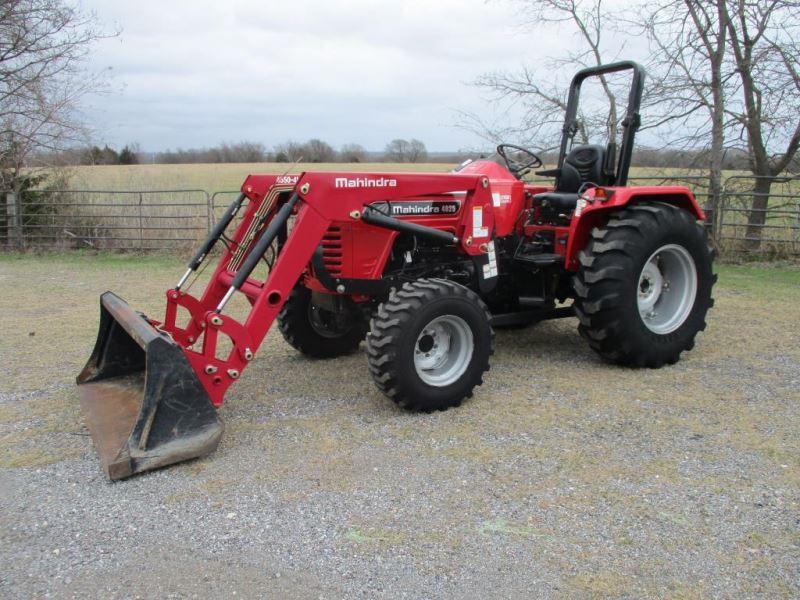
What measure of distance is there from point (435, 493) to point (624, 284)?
250cm

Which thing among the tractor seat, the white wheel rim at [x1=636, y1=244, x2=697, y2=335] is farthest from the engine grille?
the white wheel rim at [x1=636, y1=244, x2=697, y2=335]

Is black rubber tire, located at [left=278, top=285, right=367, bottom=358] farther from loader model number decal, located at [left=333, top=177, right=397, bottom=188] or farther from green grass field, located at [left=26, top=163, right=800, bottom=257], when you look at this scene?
green grass field, located at [left=26, top=163, right=800, bottom=257]

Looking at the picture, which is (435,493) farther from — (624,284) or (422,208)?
(624,284)

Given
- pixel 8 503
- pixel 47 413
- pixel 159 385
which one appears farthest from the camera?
pixel 47 413

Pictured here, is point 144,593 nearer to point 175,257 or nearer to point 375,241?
point 375,241

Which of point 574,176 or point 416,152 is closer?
point 574,176

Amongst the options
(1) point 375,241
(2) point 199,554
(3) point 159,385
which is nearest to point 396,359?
(1) point 375,241

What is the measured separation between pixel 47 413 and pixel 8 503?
1.27m

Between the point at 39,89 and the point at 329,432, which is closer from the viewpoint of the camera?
the point at 329,432

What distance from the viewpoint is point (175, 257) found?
41.3ft

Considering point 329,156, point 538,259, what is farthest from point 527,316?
point 329,156

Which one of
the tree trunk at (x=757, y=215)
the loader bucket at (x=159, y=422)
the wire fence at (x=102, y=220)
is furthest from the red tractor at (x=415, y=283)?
the wire fence at (x=102, y=220)

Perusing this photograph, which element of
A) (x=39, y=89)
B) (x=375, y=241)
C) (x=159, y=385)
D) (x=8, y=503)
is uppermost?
(x=39, y=89)

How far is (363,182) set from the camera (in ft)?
14.4
